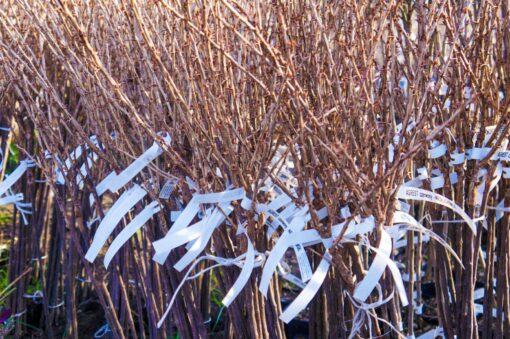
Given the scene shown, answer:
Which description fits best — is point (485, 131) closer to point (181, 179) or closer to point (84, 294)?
point (181, 179)

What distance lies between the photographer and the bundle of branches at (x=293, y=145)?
1.82 m

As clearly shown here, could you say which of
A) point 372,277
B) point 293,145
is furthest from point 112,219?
point 372,277

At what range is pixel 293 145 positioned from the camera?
5.98ft

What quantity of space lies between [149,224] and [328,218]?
2.14 ft

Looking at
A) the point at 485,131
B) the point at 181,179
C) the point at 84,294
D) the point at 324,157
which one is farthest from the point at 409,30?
the point at 84,294

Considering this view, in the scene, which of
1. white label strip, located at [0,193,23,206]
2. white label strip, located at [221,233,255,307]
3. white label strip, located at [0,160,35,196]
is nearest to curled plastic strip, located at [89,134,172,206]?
white label strip, located at [221,233,255,307]

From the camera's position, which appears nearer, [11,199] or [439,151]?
[439,151]

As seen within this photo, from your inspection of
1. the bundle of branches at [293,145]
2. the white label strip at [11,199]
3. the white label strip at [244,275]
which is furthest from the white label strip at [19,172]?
the white label strip at [244,275]

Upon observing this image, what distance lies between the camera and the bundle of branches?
5.98ft

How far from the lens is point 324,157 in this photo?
1890 mm

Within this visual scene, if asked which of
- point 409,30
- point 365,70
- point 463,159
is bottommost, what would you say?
point 463,159

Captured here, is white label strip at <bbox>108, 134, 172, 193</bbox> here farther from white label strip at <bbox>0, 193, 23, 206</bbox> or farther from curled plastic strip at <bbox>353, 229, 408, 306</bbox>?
white label strip at <bbox>0, 193, 23, 206</bbox>

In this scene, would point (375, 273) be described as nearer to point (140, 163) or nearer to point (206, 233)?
point (206, 233)

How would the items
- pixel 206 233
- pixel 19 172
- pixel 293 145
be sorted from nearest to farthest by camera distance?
pixel 293 145 < pixel 206 233 < pixel 19 172
